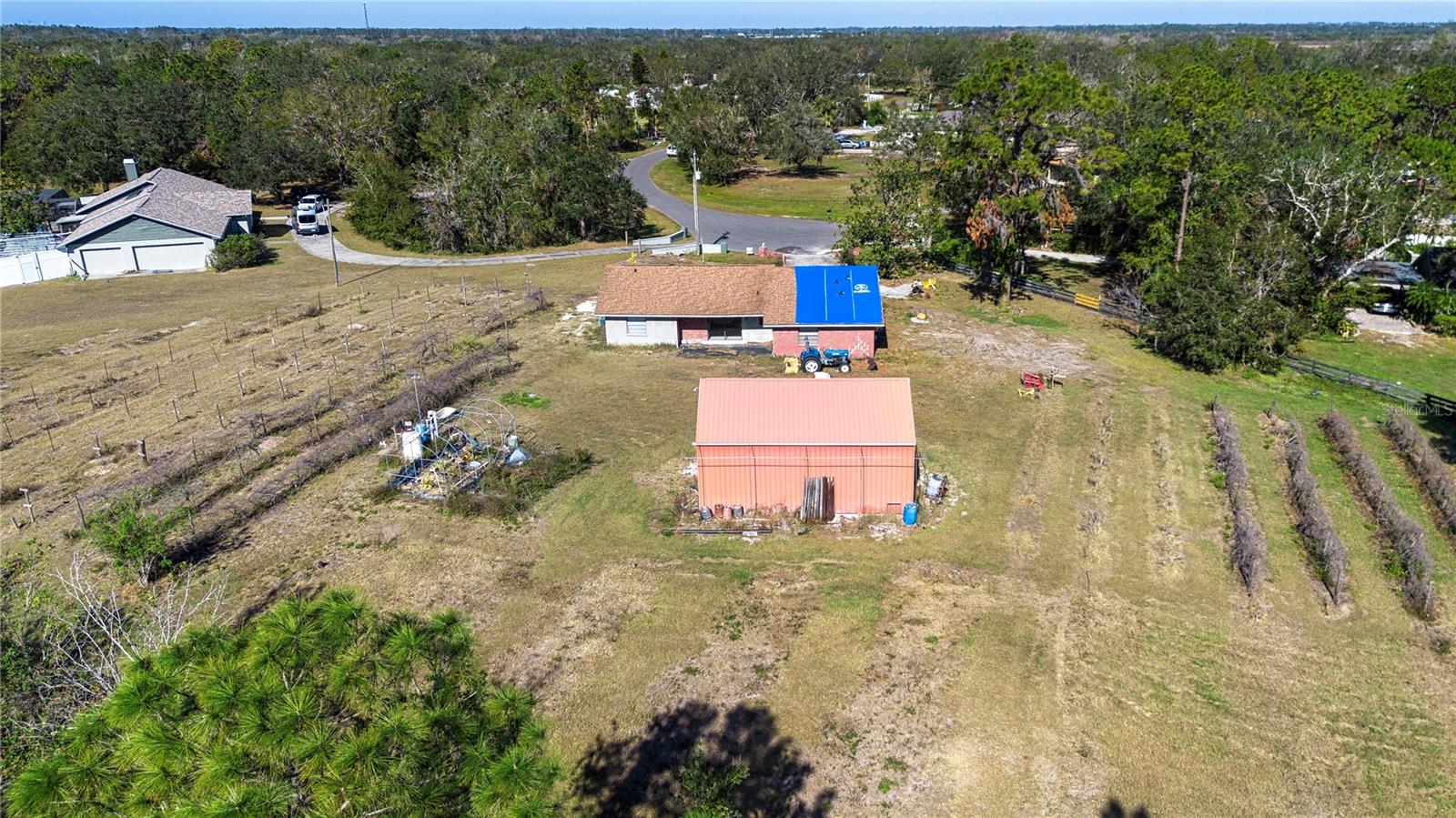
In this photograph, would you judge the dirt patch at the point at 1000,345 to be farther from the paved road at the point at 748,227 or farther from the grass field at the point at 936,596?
the paved road at the point at 748,227

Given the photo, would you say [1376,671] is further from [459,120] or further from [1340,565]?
[459,120]

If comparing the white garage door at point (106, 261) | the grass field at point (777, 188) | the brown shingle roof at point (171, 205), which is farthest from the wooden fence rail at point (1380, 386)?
the white garage door at point (106, 261)

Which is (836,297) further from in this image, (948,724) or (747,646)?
(948,724)

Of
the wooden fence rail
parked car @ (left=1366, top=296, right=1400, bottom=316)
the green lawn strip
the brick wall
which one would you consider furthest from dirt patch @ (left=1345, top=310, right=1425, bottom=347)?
the brick wall

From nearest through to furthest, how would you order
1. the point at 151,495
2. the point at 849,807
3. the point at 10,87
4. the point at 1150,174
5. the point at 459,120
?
the point at 849,807 → the point at 151,495 → the point at 1150,174 → the point at 459,120 → the point at 10,87

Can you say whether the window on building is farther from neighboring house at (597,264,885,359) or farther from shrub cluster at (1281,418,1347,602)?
shrub cluster at (1281,418,1347,602)

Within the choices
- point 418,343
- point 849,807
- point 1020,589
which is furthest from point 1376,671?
point 418,343
